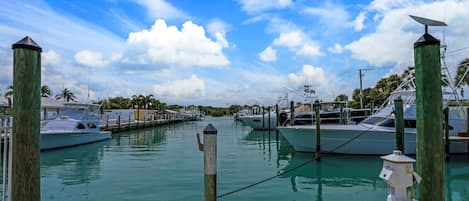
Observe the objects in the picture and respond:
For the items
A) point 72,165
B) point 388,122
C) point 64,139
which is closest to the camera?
point 388,122

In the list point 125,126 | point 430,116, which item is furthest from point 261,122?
point 430,116

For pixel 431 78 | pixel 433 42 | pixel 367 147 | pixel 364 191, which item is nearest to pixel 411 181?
pixel 431 78

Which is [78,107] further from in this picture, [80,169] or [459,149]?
[459,149]

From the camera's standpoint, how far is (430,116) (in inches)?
146

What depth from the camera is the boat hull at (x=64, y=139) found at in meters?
20.1

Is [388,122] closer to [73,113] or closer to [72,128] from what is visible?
[72,128]

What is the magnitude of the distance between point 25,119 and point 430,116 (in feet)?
14.6

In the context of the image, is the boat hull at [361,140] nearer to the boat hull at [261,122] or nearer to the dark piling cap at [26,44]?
the dark piling cap at [26,44]

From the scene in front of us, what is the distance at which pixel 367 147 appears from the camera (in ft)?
48.6

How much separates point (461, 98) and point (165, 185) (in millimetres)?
13897

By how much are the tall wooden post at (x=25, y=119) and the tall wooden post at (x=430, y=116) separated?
4.28 meters

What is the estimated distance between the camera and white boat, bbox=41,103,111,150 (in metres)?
20.6

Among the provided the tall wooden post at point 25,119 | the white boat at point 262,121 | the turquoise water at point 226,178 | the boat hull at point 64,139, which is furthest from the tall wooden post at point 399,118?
the white boat at point 262,121

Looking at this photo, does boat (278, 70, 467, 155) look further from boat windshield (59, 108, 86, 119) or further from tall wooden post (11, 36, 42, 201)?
boat windshield (59, 108, 86, 119)
